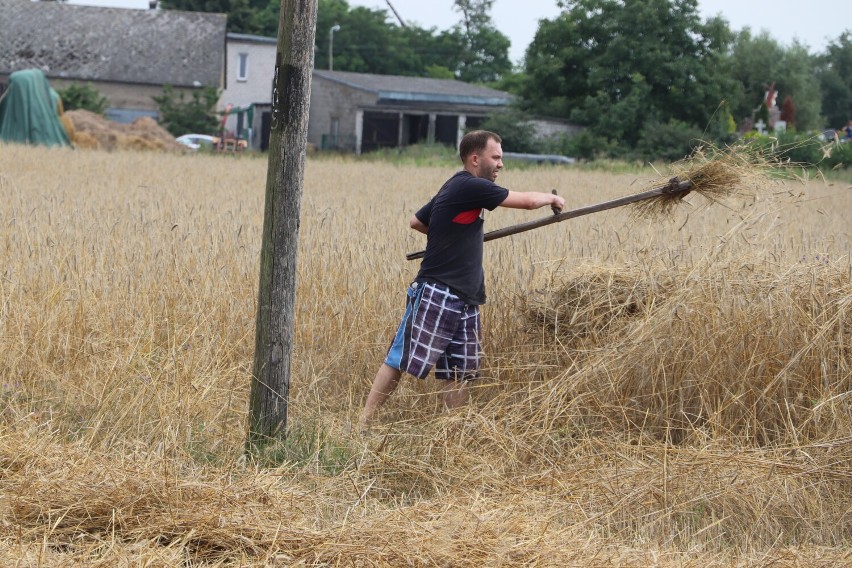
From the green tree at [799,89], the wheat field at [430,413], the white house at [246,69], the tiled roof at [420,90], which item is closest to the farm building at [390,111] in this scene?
the tiled roof at [420,90]

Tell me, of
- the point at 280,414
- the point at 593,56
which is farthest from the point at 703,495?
the point at 593,56

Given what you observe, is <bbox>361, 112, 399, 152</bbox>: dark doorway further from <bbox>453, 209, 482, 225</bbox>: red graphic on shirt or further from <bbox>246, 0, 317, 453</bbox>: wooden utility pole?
<bbox>246, 0, 317, 453</bbox>: wooden utility pole

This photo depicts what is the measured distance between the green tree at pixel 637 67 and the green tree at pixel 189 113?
45.0 feet

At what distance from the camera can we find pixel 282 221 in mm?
4406

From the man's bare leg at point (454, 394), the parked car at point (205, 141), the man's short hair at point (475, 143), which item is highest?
the man's short hair at point (475, 143)

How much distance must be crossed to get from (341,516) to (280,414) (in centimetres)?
91

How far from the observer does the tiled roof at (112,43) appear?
4684 cm

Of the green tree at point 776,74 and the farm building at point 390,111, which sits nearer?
the farm building at point 390,111

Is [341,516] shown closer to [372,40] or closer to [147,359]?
[147,359]

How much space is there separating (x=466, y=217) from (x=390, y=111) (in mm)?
40105

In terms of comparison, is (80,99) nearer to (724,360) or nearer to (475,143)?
(475,143)

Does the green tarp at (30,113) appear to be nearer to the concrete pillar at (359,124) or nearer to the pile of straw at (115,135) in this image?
the pile of straw at (115,135)

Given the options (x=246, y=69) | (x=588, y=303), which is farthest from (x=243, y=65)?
(x=588, y=303)

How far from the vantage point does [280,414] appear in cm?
454
